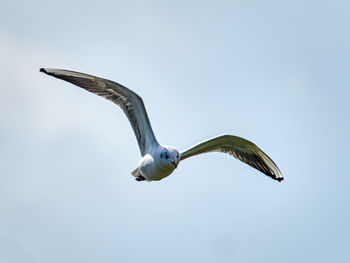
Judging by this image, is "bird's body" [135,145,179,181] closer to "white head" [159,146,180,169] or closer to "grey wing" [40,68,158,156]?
"white head" [159,146,180,169]

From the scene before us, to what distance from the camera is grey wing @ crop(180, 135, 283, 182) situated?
15.4m

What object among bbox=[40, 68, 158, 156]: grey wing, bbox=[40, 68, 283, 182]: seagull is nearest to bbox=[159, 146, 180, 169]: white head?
bbox=[40, 68, 283, 182]: seagull

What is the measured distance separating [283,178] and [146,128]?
3560 mm

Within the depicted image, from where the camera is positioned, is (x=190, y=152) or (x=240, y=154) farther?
(x=240, y=154)

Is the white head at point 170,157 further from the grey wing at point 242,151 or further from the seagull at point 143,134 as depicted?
the grey wing at point 242,151

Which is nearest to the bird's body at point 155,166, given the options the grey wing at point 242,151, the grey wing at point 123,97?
the grey wing at point 123,97

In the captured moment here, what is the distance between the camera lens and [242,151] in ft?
53.7

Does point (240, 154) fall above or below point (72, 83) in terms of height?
below

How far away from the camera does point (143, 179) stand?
619 inches

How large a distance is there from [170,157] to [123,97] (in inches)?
66.0

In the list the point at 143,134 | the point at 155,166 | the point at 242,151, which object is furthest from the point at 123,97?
the point at 242,151

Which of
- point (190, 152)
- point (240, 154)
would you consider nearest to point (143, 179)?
point (190, 152)

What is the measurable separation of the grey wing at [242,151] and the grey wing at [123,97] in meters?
0.87

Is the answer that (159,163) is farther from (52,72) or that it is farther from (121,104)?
(52,72)
